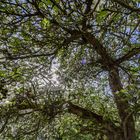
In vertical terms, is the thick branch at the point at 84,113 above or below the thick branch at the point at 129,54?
below

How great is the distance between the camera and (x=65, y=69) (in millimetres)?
5285

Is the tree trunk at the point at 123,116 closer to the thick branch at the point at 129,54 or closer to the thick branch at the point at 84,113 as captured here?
the thick branch at the point at 129,54

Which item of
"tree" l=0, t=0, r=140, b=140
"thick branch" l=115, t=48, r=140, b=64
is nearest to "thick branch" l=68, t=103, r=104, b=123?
"tree" l=0, t=0, r=140, b=140

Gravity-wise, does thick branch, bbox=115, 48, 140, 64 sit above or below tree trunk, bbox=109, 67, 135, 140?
above

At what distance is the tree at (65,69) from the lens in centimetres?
367

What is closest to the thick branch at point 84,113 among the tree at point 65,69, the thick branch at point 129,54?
the tree at point 65,69

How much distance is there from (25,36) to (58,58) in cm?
144

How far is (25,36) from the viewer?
164 inches

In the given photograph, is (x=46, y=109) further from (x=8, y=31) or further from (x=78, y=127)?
(x=78, y=127)

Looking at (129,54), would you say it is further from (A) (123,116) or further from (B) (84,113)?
(B) (84,113)

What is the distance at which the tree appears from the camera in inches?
145

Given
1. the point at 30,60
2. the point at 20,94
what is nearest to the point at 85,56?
the point at 30,60

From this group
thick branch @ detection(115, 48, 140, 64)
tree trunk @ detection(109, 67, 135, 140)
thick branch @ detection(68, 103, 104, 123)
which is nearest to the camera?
thick branch @ detection(115, 48, 140, 64)

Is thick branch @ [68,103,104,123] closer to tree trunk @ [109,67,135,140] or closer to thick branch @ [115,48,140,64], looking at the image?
tree trunk @ [109,67,135,140]
